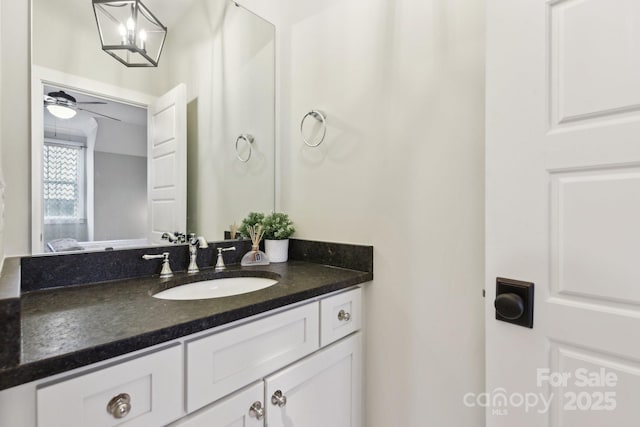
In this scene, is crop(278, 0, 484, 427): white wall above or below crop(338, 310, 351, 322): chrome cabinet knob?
above

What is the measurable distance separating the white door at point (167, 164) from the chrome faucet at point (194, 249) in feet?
0.27

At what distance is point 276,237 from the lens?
1510 mm

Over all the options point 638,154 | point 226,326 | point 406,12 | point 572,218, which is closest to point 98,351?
point 226,326

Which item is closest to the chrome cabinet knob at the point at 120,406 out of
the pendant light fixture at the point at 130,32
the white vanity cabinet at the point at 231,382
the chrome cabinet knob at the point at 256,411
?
the white vanity cabinet at the point at 231,382

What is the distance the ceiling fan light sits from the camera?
3.25ft

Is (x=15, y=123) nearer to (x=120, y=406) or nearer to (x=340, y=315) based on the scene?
Answer: (x=120, y=406)

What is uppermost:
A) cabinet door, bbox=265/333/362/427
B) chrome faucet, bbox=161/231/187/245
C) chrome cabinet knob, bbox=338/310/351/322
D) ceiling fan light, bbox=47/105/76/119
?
ceiling fan light, bbox=47/105/76/119

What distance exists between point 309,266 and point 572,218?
3.23ft

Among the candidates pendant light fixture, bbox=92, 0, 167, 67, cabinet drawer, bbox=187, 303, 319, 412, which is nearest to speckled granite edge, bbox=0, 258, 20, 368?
cabinet drawer, bbox=187, 303, 319, 412

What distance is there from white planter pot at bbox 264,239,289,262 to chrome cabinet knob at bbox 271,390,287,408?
0.68 meters

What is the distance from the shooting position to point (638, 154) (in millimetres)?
646

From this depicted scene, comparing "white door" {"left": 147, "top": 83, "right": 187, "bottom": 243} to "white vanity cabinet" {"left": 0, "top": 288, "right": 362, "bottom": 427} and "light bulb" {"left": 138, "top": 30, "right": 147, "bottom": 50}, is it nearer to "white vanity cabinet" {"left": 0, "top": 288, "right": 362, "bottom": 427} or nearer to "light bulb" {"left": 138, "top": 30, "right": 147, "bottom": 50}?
"light bulb" {"left": 138, "top": 30, "right": 147, "bottom": 50}

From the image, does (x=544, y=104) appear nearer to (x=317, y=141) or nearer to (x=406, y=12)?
(x=406, y=12)

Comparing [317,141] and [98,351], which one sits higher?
[317,141]
